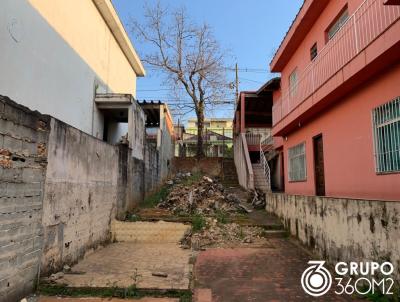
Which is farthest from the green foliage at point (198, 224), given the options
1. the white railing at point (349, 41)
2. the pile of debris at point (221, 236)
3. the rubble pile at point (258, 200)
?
the white railing at point (349, 41)

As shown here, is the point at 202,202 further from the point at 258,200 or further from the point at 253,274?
the point at 253,274

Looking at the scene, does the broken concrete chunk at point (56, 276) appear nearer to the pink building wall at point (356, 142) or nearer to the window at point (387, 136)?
the pink building wall at point (356, 142)

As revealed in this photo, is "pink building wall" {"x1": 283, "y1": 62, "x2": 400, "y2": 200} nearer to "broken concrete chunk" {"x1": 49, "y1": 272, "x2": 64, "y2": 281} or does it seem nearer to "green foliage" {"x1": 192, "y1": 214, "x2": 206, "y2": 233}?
"green foliage" {"x1": 192, "y1": 214, "x2": 206, "y2": 233}

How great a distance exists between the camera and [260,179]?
1550 cm

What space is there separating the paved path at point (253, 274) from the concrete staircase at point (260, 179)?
653cm

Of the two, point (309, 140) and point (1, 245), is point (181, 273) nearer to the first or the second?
point (1, 245)

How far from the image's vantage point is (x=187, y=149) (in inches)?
1129

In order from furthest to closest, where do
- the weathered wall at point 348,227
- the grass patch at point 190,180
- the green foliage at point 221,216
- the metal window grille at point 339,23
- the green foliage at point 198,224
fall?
the grass patch at point 190,180, the green foliage at point 221,216, the green foliage at point 198,224, the metal window grille at point 339,23, the weathered wall at point 348,227

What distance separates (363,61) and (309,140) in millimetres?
4571

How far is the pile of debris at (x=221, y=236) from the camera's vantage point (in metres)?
8.56

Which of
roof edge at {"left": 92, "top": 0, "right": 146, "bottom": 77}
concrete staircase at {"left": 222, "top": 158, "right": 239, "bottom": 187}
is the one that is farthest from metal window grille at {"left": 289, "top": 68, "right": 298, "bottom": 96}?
roof edge at {"left": 92, "top": 0, "right": 146, "bottom": 77}

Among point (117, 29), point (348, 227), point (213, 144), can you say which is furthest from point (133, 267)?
point (213, 144)

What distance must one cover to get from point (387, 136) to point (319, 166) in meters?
3.79

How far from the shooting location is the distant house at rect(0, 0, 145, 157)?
291 inches
